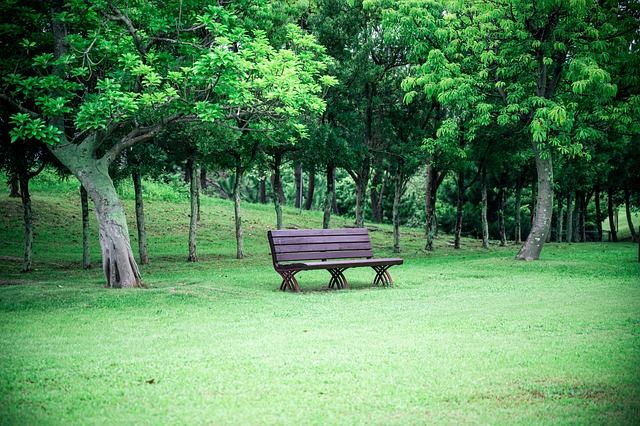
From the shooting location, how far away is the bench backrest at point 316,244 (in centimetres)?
1241

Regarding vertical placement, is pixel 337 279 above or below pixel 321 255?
below

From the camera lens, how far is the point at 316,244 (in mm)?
12891

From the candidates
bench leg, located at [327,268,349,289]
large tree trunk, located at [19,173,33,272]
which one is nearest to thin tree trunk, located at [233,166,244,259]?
large tree trunk, located at [19,173,33,272]

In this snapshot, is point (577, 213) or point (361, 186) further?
point (577, 213)

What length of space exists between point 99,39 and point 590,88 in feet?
42.1

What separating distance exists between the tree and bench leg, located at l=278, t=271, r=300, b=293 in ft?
9.94

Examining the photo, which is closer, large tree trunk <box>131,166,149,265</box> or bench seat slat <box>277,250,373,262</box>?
bench seat slat <box>277,250,373,262</box>

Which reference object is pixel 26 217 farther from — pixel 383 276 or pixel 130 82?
pixel 383 276

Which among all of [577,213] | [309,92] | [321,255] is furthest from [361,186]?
[577,213]

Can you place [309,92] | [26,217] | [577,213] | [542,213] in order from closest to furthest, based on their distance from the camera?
[26,217] → [309,92] → [542,213] → [577,213]

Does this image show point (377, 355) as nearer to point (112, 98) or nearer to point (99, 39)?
point (112, 98)

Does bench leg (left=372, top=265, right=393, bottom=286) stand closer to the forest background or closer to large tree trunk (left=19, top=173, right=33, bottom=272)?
the forest background

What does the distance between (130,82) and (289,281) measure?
537 centimetres

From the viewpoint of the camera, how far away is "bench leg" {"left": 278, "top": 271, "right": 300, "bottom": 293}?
12031 millimetres
